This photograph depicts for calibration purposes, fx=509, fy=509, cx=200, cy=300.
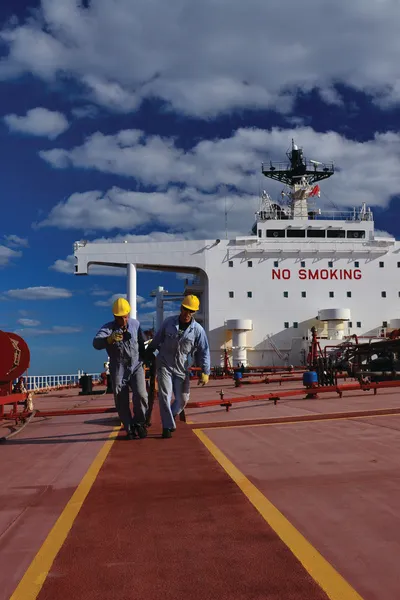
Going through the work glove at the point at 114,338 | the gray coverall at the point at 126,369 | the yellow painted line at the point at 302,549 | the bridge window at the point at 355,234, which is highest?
the bridge window at the point at 355,234

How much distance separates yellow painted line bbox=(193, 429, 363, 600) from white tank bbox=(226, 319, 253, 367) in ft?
89.2

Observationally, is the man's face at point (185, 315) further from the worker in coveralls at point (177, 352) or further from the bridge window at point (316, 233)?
the bridge window at point (316, 233)

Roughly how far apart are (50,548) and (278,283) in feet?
102

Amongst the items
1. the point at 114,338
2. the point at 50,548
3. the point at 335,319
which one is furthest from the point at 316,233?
the point at 50,548

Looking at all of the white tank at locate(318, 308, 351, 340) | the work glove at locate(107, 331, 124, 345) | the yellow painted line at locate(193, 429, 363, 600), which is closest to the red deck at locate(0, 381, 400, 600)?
the yellow painted line at locate(193, 429, 363, 600)

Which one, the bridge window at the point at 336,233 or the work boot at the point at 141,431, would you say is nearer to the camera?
the work boot at the point at 141,431

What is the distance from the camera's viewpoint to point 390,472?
3.88 metres

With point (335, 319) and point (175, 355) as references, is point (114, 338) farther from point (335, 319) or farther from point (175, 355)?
point (335, 319)

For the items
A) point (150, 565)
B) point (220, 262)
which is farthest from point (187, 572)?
point (220, 262)

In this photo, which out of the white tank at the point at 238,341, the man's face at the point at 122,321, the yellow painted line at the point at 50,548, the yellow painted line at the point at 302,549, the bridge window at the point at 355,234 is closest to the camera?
the yellow painted line at the point at 302,549

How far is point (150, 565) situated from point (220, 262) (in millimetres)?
30937

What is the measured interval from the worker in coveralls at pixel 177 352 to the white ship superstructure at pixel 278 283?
25096mm

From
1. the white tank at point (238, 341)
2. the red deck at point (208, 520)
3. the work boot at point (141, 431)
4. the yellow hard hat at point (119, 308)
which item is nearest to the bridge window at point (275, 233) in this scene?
the white tank at point (238, 341)

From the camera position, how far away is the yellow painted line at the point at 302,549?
6.42 ft
